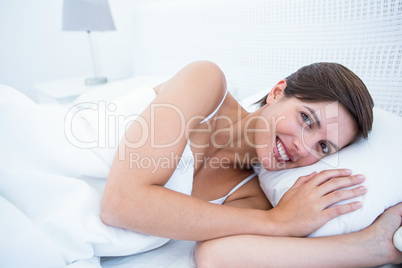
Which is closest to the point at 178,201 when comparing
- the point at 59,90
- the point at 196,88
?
the point at 196,88

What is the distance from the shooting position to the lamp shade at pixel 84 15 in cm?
166

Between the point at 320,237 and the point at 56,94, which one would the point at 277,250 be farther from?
the point at 56,94

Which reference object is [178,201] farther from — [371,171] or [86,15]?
[86,15]

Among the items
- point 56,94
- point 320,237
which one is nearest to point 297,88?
point 320,237

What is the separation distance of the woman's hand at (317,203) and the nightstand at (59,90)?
5.13 feet

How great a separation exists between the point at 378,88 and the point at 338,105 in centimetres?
42

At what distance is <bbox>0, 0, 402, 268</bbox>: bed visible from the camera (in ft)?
1.96

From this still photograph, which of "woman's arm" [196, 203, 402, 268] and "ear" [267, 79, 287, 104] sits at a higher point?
"ear" [267, 79, 287, 104]

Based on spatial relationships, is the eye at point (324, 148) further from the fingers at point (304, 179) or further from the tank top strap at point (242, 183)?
the tank top strap at point (242, 183)

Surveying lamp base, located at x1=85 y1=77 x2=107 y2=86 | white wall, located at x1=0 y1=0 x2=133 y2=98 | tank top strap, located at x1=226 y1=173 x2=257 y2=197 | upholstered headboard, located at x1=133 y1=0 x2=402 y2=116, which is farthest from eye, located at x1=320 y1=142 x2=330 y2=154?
white wall, located at x1=0 y1=0 x2=133 y2=98

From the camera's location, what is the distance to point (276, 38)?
1218 millimetres

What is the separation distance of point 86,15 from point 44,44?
0.50 meters

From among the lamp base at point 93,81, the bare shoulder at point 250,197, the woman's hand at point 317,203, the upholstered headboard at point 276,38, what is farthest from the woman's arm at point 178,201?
the lamp base at point 93,81

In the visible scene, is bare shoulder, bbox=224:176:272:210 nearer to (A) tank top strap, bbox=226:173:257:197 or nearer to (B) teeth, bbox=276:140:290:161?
A: (A) tank top strap, bbox=226:173:257:197
